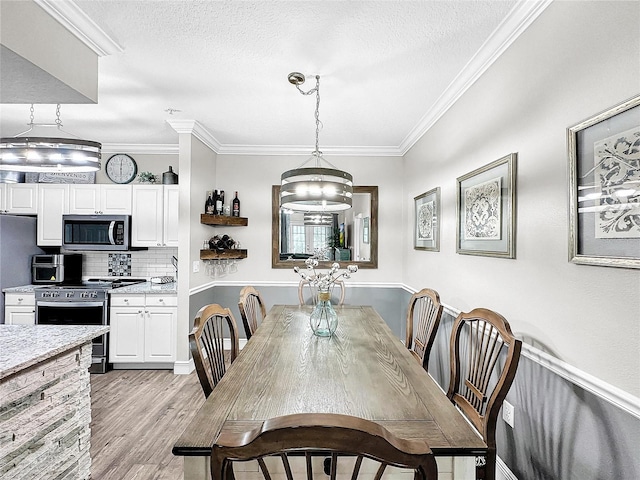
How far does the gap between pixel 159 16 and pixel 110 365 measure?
3534 mm

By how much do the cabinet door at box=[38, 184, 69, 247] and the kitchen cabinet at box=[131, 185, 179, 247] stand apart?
2.66 feet

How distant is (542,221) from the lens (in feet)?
5.52

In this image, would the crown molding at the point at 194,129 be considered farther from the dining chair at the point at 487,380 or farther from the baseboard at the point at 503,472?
the baseboard at the point at 503,472

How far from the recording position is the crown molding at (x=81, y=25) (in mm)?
1751

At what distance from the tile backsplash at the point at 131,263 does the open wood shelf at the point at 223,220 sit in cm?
75

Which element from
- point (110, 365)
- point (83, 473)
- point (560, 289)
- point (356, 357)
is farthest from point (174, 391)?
point (560, 289)

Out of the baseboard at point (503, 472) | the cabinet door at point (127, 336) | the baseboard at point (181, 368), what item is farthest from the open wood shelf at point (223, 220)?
the baseboard at point (503, 472)

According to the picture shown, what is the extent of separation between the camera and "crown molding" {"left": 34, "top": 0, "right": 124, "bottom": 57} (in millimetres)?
1751

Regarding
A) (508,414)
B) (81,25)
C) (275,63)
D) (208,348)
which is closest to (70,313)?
(208,348)

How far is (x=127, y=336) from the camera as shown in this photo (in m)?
3.73

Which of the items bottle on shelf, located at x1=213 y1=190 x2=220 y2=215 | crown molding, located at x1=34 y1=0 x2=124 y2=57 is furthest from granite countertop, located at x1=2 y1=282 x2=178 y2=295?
crown molding, located at x1=34 y1=0 x2=124 y2=57

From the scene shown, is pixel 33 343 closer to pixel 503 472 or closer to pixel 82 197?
pixel 503 472

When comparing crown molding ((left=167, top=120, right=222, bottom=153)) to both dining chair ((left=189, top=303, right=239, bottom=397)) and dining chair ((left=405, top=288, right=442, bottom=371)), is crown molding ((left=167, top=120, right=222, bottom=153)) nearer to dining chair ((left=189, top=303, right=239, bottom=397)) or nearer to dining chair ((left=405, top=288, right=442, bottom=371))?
dining chair ((left=189, top=303, right=239, bottom=397))

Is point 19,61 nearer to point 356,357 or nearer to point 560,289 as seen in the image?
point 356,357
